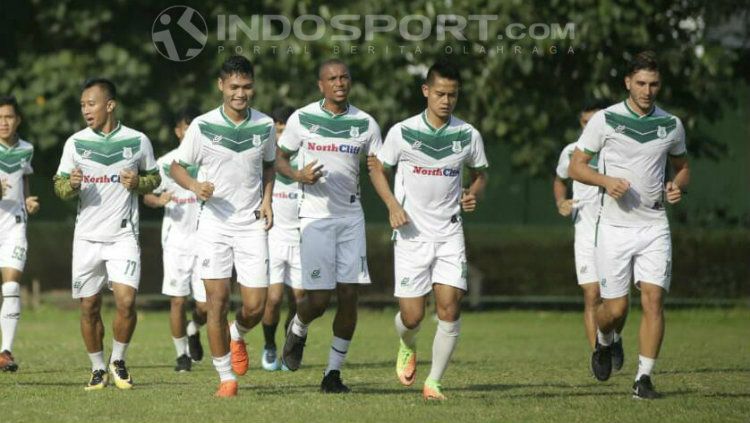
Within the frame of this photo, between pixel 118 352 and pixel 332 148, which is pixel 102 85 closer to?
pixel 332 148

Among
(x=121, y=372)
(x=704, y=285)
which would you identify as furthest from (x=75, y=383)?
(x=704, y=285)

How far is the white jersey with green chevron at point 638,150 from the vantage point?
11.4 meters

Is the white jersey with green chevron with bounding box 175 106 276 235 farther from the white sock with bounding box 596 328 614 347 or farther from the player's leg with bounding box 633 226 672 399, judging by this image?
the white sock with bounding box 596 328 614 347

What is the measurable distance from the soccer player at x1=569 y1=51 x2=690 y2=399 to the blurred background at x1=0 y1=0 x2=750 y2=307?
35.3 feet

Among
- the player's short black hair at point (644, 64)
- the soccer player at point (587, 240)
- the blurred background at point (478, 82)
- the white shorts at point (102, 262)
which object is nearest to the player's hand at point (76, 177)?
the white shorts at point (102, 262)

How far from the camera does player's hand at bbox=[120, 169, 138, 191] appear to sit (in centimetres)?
1159

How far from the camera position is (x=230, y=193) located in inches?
437

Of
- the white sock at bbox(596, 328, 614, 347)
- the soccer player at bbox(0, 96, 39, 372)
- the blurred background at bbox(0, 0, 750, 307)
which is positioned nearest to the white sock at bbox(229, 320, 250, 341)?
Result: the soccer player at bbox(0, 96, 39, 372)

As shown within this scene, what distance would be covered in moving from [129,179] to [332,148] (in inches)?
66.0

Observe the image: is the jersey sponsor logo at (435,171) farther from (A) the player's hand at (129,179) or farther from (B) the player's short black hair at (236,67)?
(A) the player's hand at (129,179)

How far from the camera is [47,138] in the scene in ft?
78.7

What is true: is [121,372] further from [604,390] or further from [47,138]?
[47,138]

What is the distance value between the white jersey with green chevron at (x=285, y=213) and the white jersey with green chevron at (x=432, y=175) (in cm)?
363

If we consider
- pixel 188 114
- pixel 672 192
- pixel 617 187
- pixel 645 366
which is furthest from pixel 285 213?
pixel 645 366
